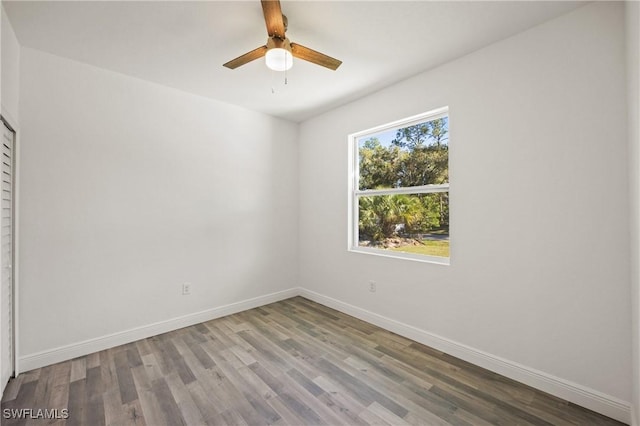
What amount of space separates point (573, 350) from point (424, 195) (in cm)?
161

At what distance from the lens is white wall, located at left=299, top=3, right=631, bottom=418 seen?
5.67 feet

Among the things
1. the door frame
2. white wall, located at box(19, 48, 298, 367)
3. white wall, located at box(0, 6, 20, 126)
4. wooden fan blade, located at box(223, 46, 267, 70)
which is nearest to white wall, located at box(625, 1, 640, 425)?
wooden fan blade, located at box(223, 46, 267, 70)

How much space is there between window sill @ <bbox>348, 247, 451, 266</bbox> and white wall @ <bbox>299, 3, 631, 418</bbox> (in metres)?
0.07

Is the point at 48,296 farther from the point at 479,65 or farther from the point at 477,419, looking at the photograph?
the point at 479,65

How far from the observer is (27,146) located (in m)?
2.25

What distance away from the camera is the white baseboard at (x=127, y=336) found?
2.28 metres

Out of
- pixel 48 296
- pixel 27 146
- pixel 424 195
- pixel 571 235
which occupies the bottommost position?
pixel 48 296

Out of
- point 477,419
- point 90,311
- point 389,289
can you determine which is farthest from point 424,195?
point 90,311

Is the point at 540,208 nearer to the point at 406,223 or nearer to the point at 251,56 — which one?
the point at 406,223

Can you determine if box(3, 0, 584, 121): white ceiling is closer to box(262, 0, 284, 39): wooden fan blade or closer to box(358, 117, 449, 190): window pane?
box(262, 0, 284, 39): wooden fan blade

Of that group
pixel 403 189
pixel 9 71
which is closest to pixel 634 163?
pixel 403 189

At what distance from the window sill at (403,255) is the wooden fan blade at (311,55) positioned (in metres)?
1.95

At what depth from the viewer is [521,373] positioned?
2062 millimetres

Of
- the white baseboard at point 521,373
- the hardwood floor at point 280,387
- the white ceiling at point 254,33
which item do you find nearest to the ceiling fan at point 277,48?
the white ceiling at point 254,33
